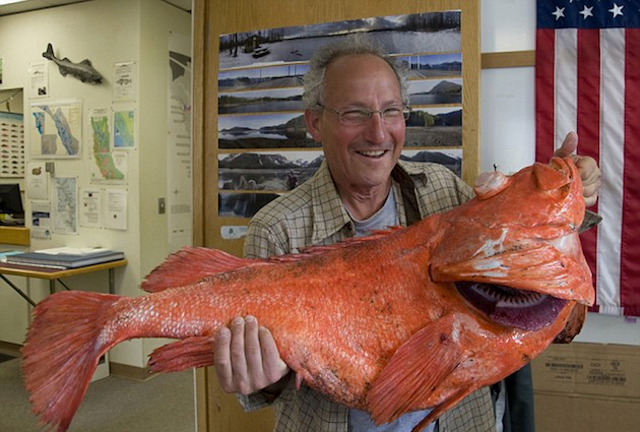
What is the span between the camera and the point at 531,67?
8.75 feet

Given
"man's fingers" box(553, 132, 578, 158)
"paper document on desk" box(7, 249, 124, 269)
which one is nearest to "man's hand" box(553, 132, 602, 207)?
"man's fingers" box(553, 132, 578, 158)

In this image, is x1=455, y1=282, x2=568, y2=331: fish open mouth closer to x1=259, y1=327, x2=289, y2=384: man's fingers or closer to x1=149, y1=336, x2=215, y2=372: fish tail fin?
x1=259, y1=327, x2=289, y2=384: man's fingers

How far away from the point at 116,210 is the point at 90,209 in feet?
1.10

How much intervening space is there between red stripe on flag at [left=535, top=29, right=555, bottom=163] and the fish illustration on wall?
3.81m

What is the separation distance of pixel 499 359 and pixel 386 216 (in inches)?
24.5

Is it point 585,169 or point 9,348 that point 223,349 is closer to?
point 585,169

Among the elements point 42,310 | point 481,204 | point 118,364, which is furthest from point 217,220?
point 118,364

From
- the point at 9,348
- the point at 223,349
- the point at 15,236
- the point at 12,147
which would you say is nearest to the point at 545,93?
the point at 223,349

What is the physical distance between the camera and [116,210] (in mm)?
4883

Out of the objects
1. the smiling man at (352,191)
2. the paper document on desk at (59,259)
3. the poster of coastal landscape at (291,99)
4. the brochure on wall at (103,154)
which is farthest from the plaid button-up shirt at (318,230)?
the brochure on wall at (103,154)

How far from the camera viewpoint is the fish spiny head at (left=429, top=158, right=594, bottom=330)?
0.88 m

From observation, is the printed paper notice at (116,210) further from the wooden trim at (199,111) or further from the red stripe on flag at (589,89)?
the red stripe on flag at (589,89)

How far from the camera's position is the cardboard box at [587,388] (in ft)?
8.12

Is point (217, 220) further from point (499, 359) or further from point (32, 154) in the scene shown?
point (32, 154)
